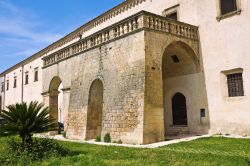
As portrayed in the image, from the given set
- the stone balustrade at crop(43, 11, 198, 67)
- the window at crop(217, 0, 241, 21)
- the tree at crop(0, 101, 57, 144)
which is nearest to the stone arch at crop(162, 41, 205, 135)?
the stone balustrade at crop(43, 11, 198, 67)

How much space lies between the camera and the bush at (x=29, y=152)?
6945 mm

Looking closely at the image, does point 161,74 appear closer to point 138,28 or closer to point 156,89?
point 156,89

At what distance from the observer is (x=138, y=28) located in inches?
432

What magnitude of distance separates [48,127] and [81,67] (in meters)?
6.39

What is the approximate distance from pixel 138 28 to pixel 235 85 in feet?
16.7

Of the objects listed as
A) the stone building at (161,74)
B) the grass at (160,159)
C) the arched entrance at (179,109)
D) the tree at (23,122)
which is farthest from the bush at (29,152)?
the arched entrance at (179,109)

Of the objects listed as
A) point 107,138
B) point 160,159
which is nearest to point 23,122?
point 160,159

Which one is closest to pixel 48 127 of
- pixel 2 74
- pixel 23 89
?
pixel 23 89

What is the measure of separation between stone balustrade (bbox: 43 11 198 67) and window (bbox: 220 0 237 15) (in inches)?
61.7

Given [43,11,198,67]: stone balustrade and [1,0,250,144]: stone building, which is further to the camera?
[43,11,198,67]: stone balustrade

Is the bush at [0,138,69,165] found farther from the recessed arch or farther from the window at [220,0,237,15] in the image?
the window at [220,0,237,15]

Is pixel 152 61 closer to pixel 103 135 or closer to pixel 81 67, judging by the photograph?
pixel 103 135

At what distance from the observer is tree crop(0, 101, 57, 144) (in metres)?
7.73

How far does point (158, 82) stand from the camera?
10969 millimetres
